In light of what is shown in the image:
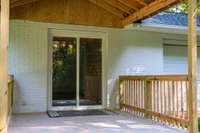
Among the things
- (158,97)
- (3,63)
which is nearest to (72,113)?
(158,97)

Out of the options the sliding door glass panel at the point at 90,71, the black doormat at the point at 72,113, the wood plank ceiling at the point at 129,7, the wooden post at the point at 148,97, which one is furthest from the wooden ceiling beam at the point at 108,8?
the black doormat at the point at 72,113

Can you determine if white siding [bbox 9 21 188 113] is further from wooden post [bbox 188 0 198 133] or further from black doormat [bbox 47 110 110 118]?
wooden post [bbox 188 0 198 133]

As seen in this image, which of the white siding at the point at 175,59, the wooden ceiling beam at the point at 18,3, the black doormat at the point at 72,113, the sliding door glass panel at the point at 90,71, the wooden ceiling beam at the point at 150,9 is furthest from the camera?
the white siding at the point at 175,59

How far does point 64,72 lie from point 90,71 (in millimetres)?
756

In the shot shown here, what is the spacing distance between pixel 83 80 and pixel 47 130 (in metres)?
2.87

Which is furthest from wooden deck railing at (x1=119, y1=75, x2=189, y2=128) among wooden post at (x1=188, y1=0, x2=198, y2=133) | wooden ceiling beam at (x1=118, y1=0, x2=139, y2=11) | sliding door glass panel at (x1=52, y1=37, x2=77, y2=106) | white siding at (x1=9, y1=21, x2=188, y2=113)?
wooden ceiling beam at (x1=118, y1=0, x2=139, y2=11)

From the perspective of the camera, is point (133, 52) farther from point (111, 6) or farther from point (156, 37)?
point (111, 6)

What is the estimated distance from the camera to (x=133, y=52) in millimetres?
8109

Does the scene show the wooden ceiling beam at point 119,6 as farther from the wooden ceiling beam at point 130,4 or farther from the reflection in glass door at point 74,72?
the reflection in glass door at point 74,72

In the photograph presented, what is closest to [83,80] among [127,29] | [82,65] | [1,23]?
[82,65]

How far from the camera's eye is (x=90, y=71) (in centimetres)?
771

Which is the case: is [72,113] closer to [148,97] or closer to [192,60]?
[148,97]

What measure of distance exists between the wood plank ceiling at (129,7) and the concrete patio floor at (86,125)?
2.47 meters

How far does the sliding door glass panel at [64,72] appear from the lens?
734cm
